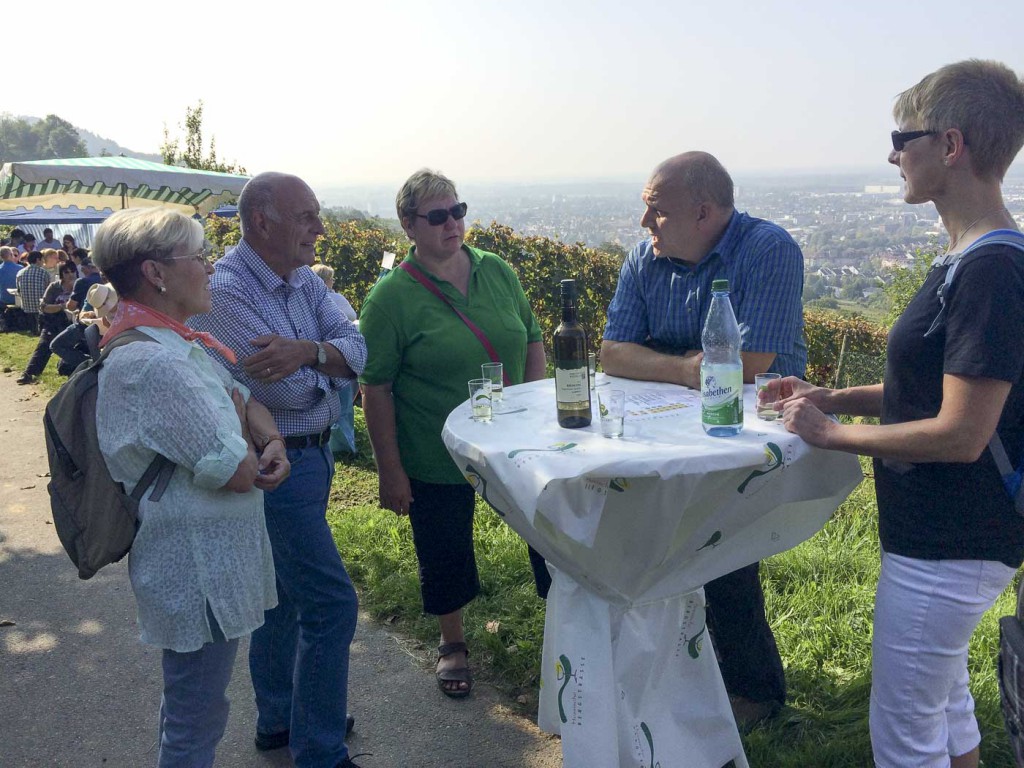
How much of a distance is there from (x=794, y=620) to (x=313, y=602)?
2.15 metres

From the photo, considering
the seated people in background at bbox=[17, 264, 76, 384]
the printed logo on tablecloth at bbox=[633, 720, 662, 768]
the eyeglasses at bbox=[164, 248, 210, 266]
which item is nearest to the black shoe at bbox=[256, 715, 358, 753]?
the printed logo on tablecloth at bbox=[633, 720, 662, 768]

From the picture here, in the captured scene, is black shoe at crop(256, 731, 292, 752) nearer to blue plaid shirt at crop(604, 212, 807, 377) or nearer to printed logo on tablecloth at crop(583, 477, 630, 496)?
printed logo on tablecloth at crop(583, 477, 630, 496)

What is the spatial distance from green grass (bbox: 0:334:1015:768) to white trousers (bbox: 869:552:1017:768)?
71cm

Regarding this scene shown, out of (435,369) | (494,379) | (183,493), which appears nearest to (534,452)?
(494,379)

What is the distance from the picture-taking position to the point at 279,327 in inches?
112

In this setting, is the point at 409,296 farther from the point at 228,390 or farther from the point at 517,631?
the point at 517,631

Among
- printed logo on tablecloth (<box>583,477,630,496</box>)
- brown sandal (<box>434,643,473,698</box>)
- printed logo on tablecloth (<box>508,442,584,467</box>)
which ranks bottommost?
brown sandal (<box>434,643,473,698</box>)

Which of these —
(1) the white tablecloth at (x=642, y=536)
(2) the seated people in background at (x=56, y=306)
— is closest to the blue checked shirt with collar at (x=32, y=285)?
(2) the seated people in background at (x=56, y=306)

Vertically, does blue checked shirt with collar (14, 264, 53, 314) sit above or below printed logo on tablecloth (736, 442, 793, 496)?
below

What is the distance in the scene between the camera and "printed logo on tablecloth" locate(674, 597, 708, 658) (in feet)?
8.37

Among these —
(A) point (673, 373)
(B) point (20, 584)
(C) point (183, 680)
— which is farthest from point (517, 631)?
(B) point (20, 584)

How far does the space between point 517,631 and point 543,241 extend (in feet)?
21.4

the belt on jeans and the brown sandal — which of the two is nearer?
the belt on jeans

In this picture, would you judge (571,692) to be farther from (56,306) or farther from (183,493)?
(56,306)
